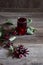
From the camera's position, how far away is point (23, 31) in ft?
4.43

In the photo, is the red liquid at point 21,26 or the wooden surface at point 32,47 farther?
the red liquid at point 21,26

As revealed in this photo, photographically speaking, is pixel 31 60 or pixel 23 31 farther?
pixel 23 31

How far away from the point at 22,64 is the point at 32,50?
0.15 metres

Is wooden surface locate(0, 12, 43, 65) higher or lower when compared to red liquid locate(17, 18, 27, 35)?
lower

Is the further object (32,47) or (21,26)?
(21,26)

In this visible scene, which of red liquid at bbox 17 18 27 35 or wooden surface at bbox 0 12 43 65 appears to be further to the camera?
red liquid at bbox 17 18 27 35

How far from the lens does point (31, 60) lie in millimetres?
1083

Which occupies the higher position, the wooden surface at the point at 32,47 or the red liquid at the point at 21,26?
the red liquid at the point at 21,26
